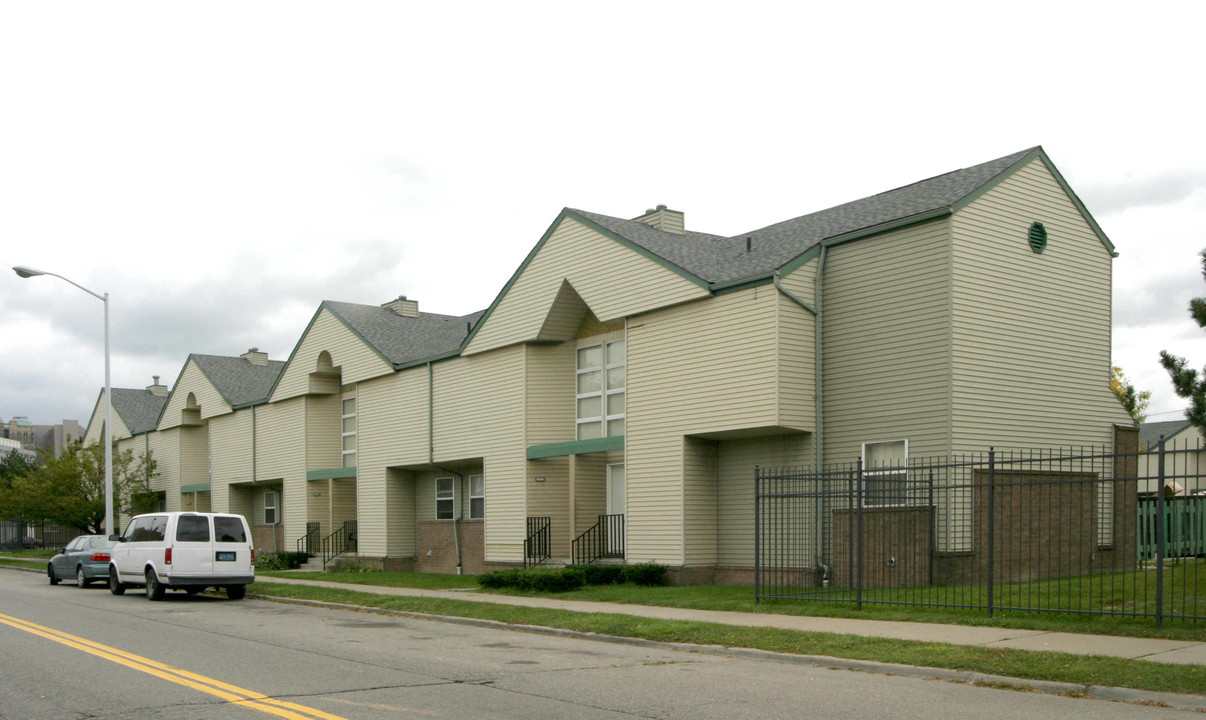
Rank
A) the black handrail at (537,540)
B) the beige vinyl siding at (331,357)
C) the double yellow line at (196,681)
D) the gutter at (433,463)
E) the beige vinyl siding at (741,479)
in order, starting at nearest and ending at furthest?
the double yellow line at (196,681), the beige vinyl siding at (741,479), the black handrail at (537,540), the gutter at (433,463), the beige vinyl siding at (331,357)

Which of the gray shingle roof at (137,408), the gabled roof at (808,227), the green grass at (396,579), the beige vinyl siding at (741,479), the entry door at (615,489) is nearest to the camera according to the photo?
the gabled roof at (808,227)

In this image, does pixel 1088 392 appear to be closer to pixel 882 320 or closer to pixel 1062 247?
pixel 1062 247

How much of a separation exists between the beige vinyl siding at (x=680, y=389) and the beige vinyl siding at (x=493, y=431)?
4293 millimetres

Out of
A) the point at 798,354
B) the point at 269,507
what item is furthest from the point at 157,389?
the point at 798,354

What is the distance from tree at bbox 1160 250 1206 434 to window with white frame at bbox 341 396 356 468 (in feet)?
86.2

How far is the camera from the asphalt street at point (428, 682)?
361 inches

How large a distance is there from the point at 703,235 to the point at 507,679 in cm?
1867

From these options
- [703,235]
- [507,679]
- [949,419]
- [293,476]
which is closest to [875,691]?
[507,679]

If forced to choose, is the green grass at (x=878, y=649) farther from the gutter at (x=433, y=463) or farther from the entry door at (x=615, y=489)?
the gutter at (x=433, y=463)

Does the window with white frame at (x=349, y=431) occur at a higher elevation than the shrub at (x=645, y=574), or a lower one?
higher

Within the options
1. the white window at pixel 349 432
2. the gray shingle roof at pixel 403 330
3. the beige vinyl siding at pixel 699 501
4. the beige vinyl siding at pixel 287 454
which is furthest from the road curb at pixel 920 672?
the beige vinyl siding at pixel 287 454

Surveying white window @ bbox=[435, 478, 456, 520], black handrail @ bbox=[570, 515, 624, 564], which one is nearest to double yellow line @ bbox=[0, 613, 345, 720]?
black handrail @ bbox=[570, 515, 624, 564]

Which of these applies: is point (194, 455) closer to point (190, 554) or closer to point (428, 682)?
point (190, 554)

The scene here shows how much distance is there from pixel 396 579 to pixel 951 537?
47.5ft
